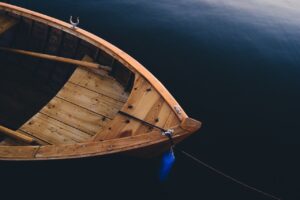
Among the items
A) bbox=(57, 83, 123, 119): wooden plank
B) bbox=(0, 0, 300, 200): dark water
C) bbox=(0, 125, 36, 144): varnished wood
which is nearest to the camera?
bbox=(0, 125, 36, 144): varnished wood

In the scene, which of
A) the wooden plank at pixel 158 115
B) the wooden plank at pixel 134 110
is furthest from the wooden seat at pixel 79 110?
the wooden plank at pixel 158 115

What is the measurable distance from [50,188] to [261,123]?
5.62 meters

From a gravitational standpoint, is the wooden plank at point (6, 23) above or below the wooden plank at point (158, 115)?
above

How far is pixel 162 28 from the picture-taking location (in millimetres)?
10250

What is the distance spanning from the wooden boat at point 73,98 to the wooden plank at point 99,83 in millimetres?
22

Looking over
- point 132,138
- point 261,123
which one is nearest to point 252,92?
point 261,123

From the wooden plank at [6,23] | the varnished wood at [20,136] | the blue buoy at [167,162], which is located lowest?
the varnished wood at [20,136]

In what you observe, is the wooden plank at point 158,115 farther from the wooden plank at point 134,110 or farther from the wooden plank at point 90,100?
the wooden plank at point 90,100

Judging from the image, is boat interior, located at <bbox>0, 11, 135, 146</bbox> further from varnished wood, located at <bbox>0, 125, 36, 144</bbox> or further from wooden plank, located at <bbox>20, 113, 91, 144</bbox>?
varnished wood, located at <bbox>0, 125, 36, 144</bbox>

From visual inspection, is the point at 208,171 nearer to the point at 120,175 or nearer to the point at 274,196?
the point at 274,196

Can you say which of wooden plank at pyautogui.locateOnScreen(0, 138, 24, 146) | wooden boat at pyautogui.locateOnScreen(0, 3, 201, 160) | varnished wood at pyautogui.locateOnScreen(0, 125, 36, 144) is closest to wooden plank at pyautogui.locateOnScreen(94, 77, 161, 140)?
wooden boat at pyautogui.locateOnScreen(0, 3, 201, 160)

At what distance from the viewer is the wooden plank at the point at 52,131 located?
4.97 meters

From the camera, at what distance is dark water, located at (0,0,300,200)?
5754 millimetres

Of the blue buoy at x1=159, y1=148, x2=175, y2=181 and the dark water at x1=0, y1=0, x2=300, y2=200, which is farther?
the dark water at x1=0, y1=0, x2=300, y2=200
